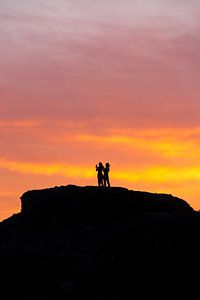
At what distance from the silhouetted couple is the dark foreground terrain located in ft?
4.98

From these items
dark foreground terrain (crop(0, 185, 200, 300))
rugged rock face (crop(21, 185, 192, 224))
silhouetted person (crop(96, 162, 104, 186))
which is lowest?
dark foreground terrain (crop(0, 185, 200, 300))

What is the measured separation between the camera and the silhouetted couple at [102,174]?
5731 centimetres

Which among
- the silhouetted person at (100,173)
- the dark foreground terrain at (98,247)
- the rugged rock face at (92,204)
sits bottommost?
the dark foreground terrain at (98,247)

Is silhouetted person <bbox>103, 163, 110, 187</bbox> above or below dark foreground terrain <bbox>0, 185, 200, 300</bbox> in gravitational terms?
above

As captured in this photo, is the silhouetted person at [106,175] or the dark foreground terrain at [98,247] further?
the silhouetted person at [106,175]

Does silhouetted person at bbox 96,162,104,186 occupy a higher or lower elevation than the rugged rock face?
higher

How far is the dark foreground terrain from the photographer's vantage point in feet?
129

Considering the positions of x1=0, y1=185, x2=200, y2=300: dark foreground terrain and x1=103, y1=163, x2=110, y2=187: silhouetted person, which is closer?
x1=0, y1=185, x2=200, y2=300: dark foreground terrain

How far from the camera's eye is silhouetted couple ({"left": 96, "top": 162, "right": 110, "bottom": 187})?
57.3m

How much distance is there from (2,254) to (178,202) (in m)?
20.9

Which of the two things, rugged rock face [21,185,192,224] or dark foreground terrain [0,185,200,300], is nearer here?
dark foreground terrain [0,185,200,300]

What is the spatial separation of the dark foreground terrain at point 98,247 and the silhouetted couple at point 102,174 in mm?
1517

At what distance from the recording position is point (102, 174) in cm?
5894

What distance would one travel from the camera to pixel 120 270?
40531mm
